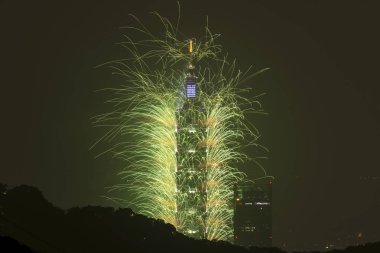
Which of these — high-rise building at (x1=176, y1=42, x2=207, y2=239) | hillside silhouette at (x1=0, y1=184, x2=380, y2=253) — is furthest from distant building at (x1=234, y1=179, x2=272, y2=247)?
hillside silhouette at (x1=0, y1=184, x2=380, y2=253)

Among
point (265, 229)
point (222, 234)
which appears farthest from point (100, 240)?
point (265, 229)

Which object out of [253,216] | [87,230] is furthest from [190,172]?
[253,216]

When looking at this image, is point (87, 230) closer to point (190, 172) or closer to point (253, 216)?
point (190, 172)

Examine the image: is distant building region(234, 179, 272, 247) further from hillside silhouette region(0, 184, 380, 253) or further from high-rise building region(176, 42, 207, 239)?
hillside silhouette region(0, 184, 380, 253)

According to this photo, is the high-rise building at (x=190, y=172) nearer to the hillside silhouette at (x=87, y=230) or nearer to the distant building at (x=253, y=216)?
the hillside silhouette at (x=87, y=230)

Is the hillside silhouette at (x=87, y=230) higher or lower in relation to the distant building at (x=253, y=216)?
lower

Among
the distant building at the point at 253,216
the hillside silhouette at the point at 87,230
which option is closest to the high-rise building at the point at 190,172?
the hillside silhouette at the point at 87,230
